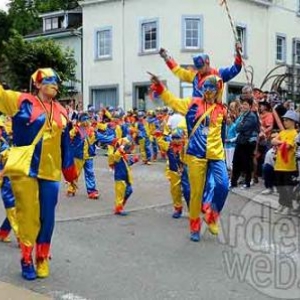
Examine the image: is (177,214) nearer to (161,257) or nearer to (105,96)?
(161,257)

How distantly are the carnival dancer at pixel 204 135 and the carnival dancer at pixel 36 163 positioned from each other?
5.96 ft

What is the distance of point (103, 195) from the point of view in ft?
38.1

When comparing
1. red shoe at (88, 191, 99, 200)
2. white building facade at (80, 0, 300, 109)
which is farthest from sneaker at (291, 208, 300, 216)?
white building facade at (80, 0, 300, 109)

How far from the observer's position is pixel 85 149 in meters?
11.5

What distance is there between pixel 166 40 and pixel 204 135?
67.7ft

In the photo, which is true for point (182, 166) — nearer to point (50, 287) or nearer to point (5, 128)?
point (5, 128)

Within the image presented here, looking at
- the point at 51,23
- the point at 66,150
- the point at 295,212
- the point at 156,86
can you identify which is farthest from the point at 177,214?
the point at 51,23

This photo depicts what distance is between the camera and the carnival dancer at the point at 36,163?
5.90 m

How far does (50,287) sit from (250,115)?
266 inches

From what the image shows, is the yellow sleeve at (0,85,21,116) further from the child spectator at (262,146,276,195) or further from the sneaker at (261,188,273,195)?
the sneaker at (261,188,273,195)

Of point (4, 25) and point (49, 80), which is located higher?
point (4, 25)

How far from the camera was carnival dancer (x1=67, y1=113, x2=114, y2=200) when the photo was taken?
11328mm

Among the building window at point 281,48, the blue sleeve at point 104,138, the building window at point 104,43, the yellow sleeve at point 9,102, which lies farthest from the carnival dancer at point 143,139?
the building window at point 281,48

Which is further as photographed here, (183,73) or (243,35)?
(243,35)
